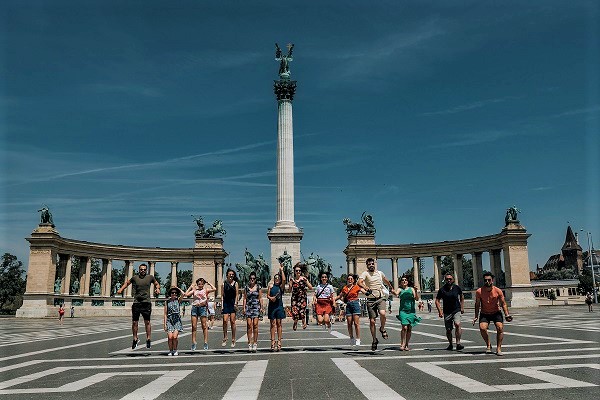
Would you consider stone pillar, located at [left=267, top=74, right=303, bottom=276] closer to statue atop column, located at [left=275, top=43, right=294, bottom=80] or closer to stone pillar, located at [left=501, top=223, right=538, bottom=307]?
statue atop column, located at [left=275, top=43, right=294, bottom=80]

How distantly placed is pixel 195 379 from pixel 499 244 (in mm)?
76108

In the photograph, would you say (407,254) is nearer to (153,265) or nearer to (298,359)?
(153,265)

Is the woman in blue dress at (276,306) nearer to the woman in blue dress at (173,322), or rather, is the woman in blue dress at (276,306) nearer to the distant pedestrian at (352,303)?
the distant pedestrian at (352,303)

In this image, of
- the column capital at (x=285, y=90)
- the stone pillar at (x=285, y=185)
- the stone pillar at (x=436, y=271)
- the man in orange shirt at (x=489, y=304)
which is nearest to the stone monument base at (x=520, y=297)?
the stone pillar at (x=436, y=271)

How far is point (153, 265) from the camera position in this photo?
86.2 metres

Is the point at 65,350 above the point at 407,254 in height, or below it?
below

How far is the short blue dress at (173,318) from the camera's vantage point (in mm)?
14070

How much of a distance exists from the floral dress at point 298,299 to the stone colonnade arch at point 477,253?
62.4m

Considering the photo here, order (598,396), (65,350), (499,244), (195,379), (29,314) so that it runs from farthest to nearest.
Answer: (499,244) → (29,314) → (65,350) → (195,379) → (598,396)

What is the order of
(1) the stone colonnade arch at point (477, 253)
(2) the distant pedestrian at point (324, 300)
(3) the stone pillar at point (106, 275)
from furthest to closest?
(3) the stone pillar at point (106, 275), (1) the stone colonnade arch at point (477, 253), (2) the distant pedestrian at point (324, 300)

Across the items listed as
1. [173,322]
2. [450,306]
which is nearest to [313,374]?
[173,322]

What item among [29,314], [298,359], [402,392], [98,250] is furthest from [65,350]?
[98,250]

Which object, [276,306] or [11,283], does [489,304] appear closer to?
[276,306]

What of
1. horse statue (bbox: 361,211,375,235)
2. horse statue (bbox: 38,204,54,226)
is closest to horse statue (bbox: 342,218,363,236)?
horse statue (bbox: 361,211,375,235)
